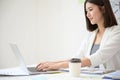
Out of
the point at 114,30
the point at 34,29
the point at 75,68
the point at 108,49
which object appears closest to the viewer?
the point at 75,68

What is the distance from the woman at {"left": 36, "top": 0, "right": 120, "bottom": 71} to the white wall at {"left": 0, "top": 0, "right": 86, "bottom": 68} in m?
0.83

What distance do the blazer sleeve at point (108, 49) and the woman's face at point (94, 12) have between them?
18 centimetres

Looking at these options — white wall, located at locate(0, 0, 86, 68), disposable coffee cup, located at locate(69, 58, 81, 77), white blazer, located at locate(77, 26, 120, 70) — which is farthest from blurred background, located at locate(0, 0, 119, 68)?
disposable coffee cup, located at locate(69, 58, 81, 77)

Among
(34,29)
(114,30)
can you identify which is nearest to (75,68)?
(114,30)

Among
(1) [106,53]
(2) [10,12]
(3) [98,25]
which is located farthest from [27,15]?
(1) [106,53]

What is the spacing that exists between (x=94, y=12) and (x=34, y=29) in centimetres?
134

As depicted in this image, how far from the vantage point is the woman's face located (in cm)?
212

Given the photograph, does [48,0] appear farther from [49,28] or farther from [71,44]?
[71,44]

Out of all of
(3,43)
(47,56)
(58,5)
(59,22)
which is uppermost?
(58,5)

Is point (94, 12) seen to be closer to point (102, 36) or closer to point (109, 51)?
point (102, 36)

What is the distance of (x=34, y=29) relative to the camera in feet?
10.8

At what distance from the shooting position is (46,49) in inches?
127

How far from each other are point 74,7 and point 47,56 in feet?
2.51

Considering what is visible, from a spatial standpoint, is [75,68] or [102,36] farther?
[102,36]
